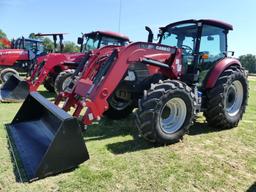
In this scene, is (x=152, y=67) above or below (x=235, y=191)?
above

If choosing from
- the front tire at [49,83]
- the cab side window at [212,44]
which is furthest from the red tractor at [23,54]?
the cab side window at [212,44]

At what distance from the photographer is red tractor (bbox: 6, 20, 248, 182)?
3623mm

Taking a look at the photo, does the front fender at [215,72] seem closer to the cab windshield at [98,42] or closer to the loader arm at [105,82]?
the loader arm at [105,82]

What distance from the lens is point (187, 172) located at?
3.75 meters

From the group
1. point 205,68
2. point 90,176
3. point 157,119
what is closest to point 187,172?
point 157,119

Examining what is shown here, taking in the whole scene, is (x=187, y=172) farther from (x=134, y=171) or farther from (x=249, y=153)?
(x=249, y=153)

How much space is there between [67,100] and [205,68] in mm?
3072

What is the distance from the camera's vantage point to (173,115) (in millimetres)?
4996

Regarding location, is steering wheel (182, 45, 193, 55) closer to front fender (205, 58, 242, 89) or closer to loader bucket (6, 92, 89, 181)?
front fender (205, 58, 242, 89)

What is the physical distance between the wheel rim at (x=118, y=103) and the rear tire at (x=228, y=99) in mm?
1902

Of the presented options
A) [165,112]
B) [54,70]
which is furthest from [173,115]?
[54,70]

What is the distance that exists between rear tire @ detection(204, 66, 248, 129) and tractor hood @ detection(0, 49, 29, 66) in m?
11.6

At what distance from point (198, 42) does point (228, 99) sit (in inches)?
59.0

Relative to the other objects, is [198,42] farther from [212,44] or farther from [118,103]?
[118,103]
